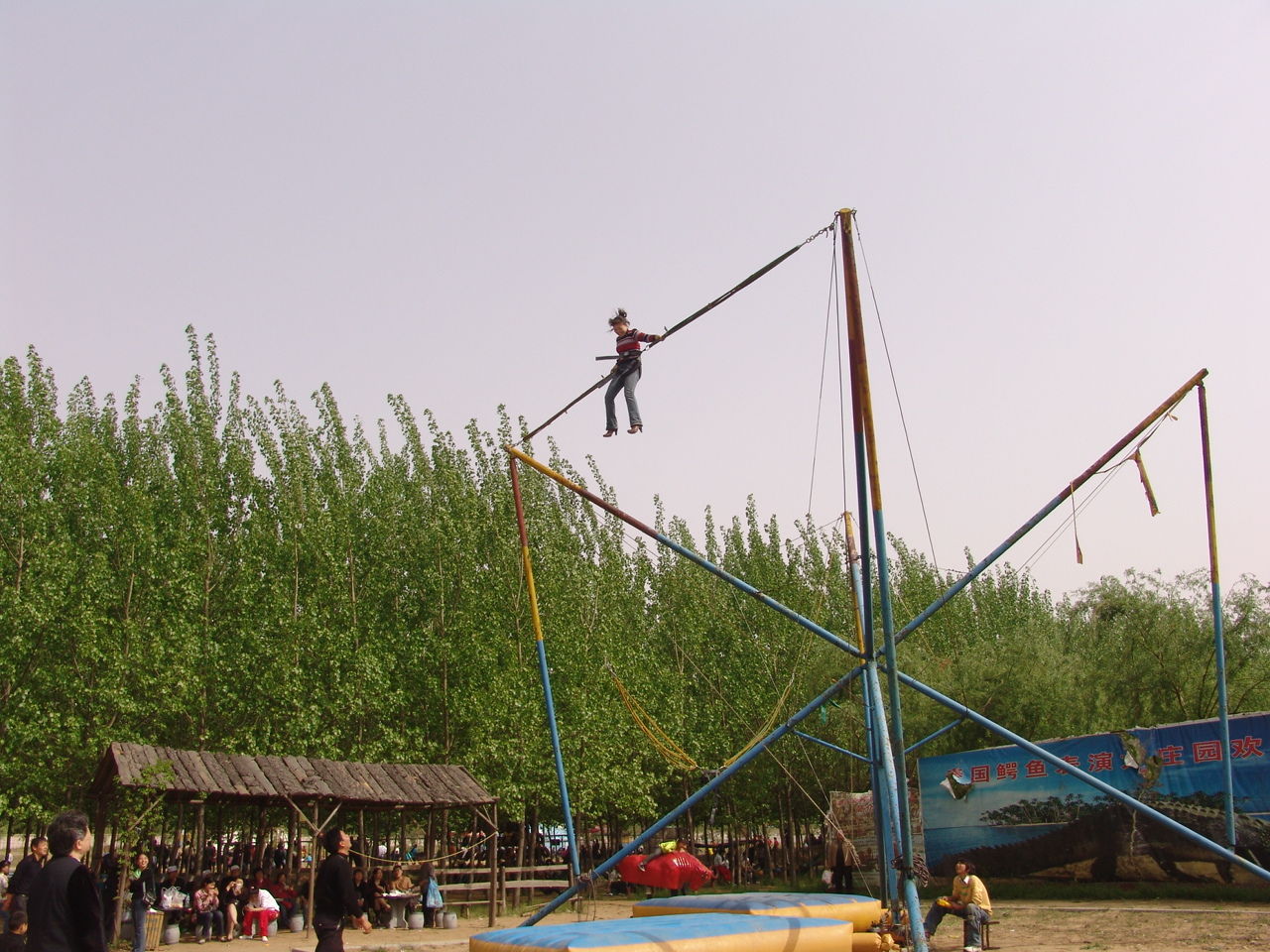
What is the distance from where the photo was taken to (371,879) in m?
17.8

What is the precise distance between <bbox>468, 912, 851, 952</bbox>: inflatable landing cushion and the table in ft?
32.4

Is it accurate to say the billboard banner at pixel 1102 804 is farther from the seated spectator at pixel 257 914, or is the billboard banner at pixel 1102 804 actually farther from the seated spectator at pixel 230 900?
the seated spectator at pixel 230 900

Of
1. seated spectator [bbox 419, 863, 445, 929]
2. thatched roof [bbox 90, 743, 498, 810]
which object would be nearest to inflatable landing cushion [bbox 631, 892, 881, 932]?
thatched roof [bbox 90, 743, 498, 810]

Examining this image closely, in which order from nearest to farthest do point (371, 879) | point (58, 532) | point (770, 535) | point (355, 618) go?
point (371, 879) → point (58, 532) → point (355, 618) → point (770, 535)

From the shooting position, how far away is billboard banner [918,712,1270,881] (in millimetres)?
16359

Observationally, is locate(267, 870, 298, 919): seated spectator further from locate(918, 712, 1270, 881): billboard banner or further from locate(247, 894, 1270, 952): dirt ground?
locate(918, 712, 1270, 881): billboard banner

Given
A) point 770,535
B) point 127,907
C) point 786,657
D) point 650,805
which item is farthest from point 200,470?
point 770,535

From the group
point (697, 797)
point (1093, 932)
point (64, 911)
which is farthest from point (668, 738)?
point (64, 911)

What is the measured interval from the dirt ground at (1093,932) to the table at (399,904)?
0.33 m

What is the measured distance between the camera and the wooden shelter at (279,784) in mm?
13914

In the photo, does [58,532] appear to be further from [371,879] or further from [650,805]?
[650,805]

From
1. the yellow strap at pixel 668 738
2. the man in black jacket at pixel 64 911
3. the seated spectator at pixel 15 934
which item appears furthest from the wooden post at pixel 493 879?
the man in black jacket at pixel 64 911

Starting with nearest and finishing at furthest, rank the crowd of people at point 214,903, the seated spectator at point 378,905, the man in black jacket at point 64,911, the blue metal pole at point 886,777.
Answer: the man in black jacket at point 64,911 → the blue metal pole at point 886,777 → the crowd of people at point 214,903 → the seated spectator at point 378,905

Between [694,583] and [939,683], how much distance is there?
29.6 feet
